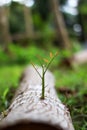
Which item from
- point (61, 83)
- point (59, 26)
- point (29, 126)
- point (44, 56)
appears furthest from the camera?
point (59, 26)

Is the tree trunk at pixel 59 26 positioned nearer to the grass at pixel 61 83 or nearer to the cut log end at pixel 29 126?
the grass at pixel 61 83

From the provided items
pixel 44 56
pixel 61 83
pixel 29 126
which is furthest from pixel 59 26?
pixel 29 126

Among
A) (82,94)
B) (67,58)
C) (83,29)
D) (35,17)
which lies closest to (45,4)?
(35,17)

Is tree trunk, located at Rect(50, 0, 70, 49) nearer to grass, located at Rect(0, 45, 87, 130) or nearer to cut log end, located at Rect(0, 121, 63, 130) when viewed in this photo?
grass, located at Rect(0, 45, 87, 130)

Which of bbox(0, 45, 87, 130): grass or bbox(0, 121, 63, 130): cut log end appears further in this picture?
bbox(0, 45, 87, 130): grass

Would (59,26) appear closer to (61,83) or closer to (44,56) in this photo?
(44,56)

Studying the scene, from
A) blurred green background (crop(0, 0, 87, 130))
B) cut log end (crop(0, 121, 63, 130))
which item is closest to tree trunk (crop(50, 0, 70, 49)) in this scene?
blurred green background (crop(0, 0, 87, 130))

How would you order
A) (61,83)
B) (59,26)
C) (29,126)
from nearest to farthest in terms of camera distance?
(29,126) < (61,83) < (59,26)

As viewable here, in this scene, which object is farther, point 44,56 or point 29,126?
point 44,56
